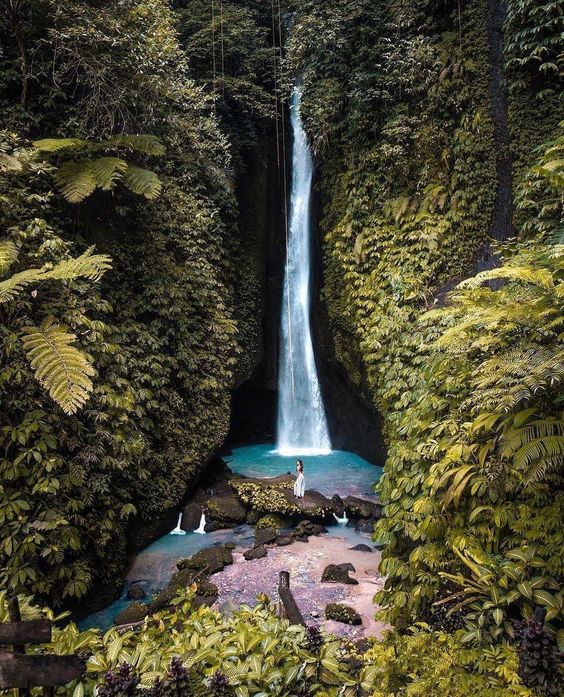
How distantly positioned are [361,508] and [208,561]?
3.30 meters

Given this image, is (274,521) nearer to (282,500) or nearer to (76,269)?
(282,500)

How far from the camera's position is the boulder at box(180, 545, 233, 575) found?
23.7 ft

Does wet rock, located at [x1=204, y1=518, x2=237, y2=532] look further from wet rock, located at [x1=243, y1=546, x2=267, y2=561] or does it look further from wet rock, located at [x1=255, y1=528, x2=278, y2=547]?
wet rock, located at [x1=243, y1=546, x2=267, y2=561]

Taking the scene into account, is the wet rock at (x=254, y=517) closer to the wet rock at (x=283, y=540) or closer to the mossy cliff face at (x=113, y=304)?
the wet rock at (x=283, y=540)

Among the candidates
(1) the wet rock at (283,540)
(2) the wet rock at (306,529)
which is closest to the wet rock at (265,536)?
(1) the wet rock at (283,540)

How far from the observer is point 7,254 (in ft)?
17.2

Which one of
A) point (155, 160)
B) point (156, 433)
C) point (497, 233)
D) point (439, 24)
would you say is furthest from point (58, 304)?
point (439, 24)

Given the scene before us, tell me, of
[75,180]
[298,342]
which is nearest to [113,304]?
[75,180]

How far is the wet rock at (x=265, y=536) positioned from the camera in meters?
8.19

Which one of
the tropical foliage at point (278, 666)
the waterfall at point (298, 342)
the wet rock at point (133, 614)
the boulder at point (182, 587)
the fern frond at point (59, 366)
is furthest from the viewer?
the waterfall at point (298, 342)

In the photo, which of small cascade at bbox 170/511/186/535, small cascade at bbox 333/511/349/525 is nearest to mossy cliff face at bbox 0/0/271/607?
small cascade at bbox 170/511/186/535

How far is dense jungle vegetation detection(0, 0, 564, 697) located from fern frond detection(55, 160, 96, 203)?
0.05 metres

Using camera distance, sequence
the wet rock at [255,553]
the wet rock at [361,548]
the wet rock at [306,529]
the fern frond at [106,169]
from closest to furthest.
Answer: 1. the fern frond at [106,169]
2. the wet rock at [255,553]
3. the wet rock at [361,548]
4. the wet rock at [306,529]

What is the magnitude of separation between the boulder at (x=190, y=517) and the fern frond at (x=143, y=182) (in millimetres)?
6019
